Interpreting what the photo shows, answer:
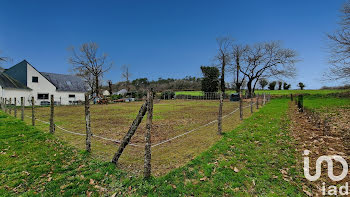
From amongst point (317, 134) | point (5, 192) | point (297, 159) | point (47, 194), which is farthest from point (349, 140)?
point (5, 192)

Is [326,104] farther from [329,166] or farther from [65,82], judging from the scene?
[65,82]

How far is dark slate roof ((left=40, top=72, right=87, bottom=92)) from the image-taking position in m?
32.8

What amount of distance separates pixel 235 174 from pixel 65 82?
41.0 metres

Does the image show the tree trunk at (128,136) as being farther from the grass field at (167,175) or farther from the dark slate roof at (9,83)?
the dark slate roof at (9,83)

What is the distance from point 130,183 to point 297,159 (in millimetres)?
4810

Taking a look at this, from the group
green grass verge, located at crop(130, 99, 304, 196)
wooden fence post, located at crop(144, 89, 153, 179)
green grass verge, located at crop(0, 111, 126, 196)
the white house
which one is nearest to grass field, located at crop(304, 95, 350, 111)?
green grass verge, located at crop(130, 99, 304, 196)

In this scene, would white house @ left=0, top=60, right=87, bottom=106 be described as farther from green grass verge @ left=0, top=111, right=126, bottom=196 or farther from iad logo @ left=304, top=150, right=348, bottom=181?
iad logo @ left=304, top=150, right=348, bottom=181

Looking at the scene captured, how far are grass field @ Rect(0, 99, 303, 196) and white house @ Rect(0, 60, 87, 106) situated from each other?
26.5m

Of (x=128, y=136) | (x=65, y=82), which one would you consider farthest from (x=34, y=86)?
(x=128, y=136)

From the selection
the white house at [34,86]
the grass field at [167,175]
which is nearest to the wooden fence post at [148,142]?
the grass field at [167,175]

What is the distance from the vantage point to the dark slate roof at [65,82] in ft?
107

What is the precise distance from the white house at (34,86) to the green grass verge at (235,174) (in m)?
29.7

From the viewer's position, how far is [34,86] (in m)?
28.5

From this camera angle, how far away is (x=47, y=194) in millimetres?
3225
